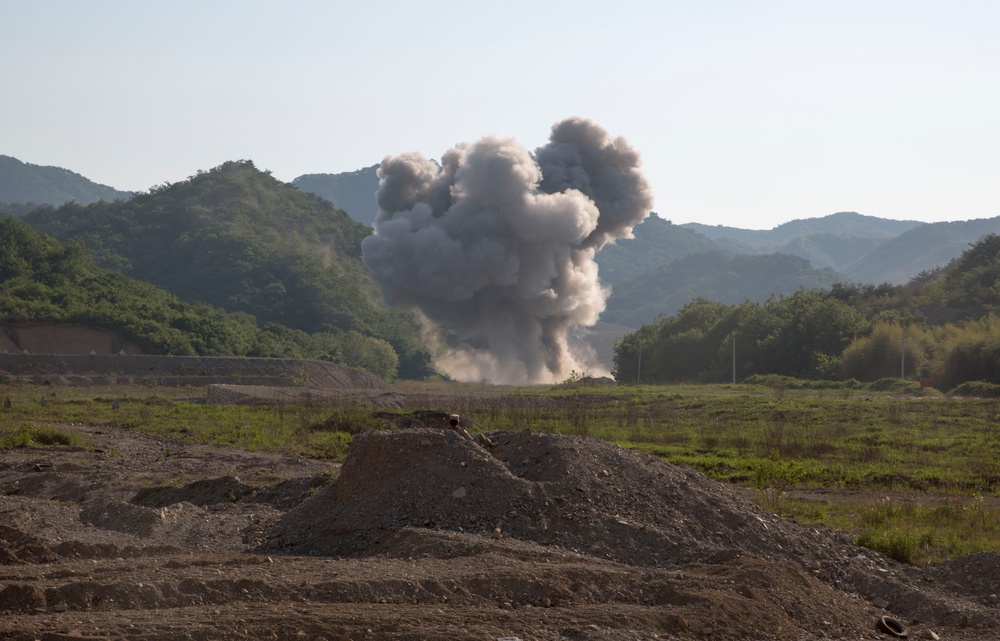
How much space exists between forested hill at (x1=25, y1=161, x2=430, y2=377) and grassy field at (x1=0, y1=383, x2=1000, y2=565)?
39.2m

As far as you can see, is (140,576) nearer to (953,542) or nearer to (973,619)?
(973,619)

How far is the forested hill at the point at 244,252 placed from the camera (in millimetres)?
87562

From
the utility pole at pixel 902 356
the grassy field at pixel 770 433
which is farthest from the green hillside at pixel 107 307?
the utility pole at pixel 902 356

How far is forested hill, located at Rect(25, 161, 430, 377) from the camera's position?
8756 centimetres

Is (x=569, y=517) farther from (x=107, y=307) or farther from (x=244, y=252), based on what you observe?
(x=244, y=252)

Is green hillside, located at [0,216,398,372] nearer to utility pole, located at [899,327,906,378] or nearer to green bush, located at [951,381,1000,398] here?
utility pole, located at [899,327,906,378]

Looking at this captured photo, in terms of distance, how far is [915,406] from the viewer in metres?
35.7

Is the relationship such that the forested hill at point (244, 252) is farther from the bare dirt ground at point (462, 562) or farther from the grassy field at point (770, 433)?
the bare dirt ground at point (462, 562)

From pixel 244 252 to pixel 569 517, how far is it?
83240 mm

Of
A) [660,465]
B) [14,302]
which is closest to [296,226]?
[14,302]

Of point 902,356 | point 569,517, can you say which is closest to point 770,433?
point 569,517

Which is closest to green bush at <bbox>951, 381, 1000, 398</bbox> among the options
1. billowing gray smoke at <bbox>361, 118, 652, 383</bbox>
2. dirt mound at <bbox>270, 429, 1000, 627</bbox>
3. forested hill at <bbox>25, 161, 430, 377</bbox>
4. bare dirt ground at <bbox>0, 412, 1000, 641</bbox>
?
billowing gray smoke at <bbox>361, 118, 652, 383</bbox>

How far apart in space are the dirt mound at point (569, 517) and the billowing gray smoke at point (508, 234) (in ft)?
126

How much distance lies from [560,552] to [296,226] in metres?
98.9
